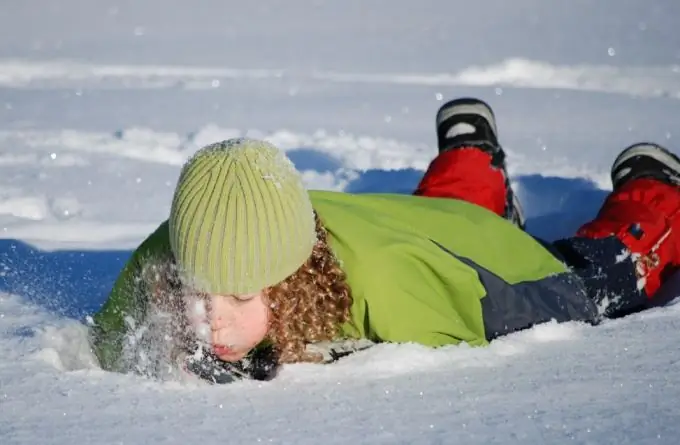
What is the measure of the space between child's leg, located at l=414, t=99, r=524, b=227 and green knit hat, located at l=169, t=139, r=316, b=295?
1092 millimetres

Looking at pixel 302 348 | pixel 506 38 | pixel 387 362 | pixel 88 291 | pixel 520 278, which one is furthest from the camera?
pixel 506 38

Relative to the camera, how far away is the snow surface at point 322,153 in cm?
151

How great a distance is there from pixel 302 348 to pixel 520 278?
2.06 feet

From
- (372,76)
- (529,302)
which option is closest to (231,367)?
(529,302)

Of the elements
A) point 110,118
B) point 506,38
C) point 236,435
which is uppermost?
point 506,38

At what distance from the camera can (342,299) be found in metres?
1.95

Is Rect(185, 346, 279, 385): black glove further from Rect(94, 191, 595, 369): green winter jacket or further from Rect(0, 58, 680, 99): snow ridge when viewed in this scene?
Rect(0, 58, 680, 99): snow ridge

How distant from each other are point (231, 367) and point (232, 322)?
93mm

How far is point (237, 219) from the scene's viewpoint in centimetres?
176

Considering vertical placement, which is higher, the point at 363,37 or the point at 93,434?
the point at 363,37

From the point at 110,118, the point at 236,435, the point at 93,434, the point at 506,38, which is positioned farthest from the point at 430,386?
the point at 506,38

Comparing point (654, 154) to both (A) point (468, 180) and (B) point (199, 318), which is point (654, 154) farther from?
(B) point (199, 318)

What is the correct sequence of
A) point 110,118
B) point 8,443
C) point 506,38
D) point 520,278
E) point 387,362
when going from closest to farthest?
point 8,443 → point 387,362 → point 520,278 → point 110,118 → point 506,38

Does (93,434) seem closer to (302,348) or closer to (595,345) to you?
(302,348)
